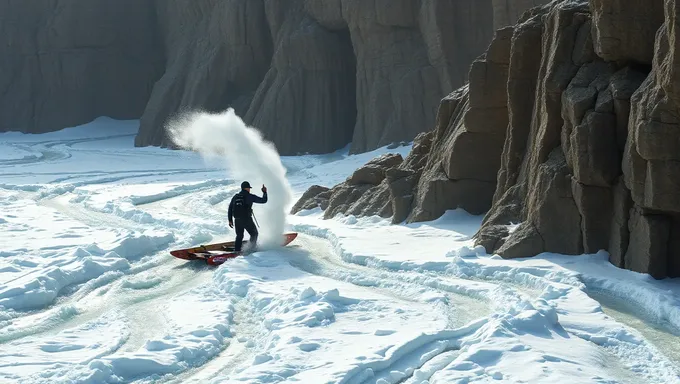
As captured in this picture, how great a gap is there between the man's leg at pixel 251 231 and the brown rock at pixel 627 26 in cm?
→ 764

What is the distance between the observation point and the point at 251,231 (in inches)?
786

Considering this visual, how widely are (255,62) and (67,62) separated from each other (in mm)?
18270

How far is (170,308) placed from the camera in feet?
48.0

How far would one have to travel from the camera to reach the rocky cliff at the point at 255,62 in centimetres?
4081

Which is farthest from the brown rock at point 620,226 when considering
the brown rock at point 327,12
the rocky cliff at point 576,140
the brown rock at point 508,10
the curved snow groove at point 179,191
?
the brown rock at point 327,12

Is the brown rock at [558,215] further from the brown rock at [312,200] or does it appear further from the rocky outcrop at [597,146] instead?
the brown rock at [312,200]

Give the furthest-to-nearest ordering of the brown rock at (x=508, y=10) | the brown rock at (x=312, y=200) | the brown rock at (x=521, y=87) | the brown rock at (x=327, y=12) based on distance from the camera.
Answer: the brown rock at (x=327, y=12) → the brown rock at (x=508, y=10) → the brown rock at (x=312, y=200) → the brown rock at (x=521, y=87)

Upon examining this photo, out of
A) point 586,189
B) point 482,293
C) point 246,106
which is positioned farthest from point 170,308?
point 246,106

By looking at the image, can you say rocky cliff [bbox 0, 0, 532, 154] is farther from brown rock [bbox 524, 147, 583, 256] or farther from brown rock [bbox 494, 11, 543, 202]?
brown rock [bbox 524, 147, 583, 256]

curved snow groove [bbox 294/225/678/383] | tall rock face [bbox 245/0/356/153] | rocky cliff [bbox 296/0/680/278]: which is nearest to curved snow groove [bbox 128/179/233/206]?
tall rock face [bbox 245/0/356/153]

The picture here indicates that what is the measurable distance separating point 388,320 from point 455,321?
2.94ft

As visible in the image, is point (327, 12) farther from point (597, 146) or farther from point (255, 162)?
point (597, 146)

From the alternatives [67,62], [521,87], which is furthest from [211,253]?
[67,62]

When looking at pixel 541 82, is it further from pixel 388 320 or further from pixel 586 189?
pixel 388 320
